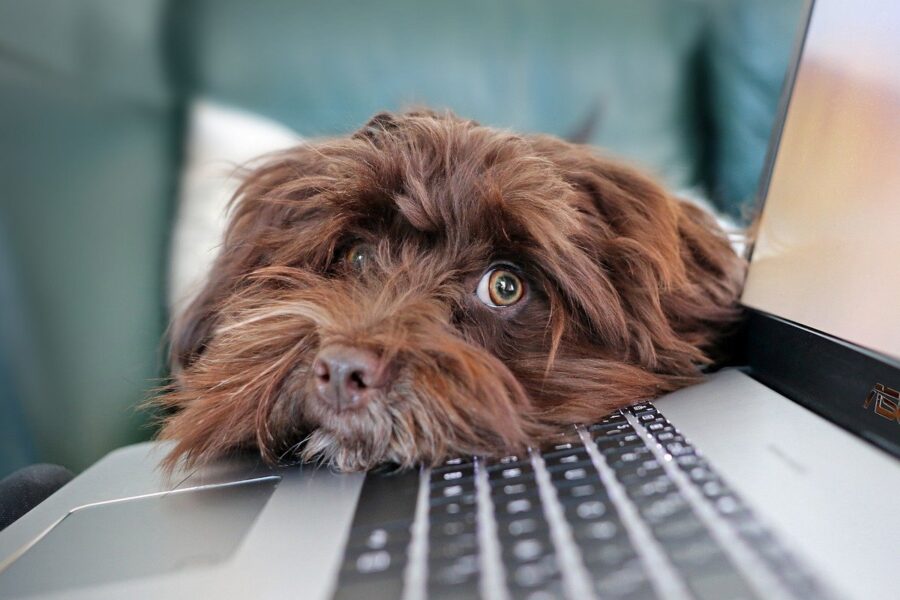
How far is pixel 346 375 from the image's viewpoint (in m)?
1.00

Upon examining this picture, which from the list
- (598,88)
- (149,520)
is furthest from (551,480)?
(598,88)

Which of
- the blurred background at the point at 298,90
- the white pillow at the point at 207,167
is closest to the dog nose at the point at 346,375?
the blurred background at the point at 298,90

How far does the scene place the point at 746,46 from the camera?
283cm

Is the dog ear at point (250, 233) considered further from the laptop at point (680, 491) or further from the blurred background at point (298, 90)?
the blurred background at point (298, 90)

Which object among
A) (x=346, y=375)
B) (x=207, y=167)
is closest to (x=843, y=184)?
(x=346, y=375)

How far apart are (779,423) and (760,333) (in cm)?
40

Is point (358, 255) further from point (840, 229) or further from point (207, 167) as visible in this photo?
point (207, 167)

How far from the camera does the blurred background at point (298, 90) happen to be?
1961mm

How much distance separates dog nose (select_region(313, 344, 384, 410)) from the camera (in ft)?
3.27

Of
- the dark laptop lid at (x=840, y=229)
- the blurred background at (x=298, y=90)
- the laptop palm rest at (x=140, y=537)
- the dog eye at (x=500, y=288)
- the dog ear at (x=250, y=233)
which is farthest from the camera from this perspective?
the blurred background at (x=298, y=90)

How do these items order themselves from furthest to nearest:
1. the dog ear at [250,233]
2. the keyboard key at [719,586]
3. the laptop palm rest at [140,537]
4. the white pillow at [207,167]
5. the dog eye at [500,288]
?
the white pillow at [207,167] → the dog ear at [250,233] → the dog eye at [500,288] → the laptop palm rest at [140,537] → the keyboard key at [719,586]

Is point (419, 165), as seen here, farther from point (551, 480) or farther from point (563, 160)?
point (551, 480)

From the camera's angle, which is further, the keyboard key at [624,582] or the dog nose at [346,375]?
the dog nose at [346,375]

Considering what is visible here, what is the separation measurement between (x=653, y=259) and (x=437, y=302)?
0.50 m
